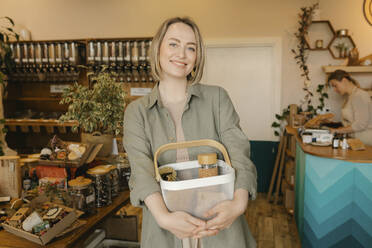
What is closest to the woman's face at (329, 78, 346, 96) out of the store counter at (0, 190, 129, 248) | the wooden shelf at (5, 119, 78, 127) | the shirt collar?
the shirt collar

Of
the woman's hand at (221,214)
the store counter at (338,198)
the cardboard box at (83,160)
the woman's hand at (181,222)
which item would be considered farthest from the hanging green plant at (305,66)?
the woman's hand at (181,222)

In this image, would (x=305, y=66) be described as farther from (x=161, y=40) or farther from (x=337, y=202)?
(x=161, y=40)

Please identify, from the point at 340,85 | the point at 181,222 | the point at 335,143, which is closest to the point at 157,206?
the point at 181,222

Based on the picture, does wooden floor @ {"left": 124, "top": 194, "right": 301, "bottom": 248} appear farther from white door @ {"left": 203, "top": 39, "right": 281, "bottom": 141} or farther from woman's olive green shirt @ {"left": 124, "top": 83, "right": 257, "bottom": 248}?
woman's olive green shirt @ {"left": 124, "top": 83, "right": 257, "bottom": 248}

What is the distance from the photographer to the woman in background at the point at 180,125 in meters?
1.08

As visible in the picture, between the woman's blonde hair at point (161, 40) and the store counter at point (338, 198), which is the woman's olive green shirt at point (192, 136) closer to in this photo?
the woman's blonde hair at point (161, 40)

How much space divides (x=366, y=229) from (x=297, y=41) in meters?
2.67

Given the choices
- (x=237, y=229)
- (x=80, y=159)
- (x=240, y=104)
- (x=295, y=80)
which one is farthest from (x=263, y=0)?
(x=237, y=229)

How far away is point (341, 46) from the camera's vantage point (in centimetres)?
410

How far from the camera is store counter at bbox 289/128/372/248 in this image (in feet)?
7.75

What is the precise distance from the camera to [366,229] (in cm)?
238

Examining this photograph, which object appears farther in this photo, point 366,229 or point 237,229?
point 366,229

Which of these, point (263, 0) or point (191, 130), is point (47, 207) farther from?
point (263, 0)

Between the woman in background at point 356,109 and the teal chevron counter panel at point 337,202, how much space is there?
A: 100 centimetres
